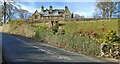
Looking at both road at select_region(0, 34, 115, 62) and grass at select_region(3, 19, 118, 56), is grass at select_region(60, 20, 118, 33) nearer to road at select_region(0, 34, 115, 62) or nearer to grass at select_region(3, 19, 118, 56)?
grass at select_region(3, 19, 118, 56)

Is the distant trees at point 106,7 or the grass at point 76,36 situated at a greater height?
the distant trees at point 106,7

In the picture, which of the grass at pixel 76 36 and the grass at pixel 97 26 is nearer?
the grass at pixel 76 36

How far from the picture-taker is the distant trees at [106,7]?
46.0 m

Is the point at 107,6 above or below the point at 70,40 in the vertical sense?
above

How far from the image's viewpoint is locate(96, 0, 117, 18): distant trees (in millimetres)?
46044

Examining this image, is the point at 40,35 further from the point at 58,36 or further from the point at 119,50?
the point at 119,50

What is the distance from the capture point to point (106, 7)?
47.9 metres

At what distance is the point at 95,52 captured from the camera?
17.9 metres

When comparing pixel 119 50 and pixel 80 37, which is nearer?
pixel 119 50

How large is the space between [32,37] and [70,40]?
46.5ft

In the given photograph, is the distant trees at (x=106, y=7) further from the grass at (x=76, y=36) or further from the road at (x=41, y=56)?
the road at (x=41, y=56)

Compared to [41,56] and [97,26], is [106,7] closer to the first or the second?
[97,26]

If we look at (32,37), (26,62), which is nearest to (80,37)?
(26,62)

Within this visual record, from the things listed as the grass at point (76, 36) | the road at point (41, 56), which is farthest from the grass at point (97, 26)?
the road at point (41, 56)
